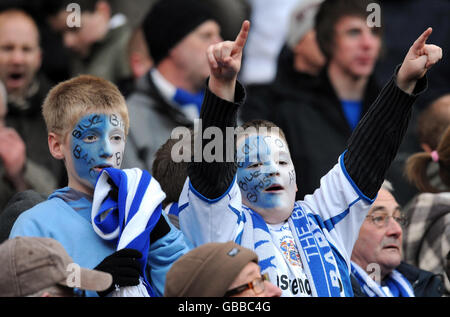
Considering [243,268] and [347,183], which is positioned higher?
[347,183]

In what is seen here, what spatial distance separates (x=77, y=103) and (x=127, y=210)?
597 millimetres

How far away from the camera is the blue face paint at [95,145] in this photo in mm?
4266

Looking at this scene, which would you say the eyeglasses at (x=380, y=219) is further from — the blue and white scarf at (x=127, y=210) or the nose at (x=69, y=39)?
the nose at (x=69, y=39)

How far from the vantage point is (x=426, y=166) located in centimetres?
589

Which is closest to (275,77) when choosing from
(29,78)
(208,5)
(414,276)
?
(208,5)

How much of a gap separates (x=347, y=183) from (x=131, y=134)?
232 cm

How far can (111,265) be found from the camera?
3.90m

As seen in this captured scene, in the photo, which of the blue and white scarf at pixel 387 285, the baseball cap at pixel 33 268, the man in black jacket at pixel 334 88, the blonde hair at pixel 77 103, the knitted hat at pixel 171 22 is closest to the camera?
the baseball cap at pixel 33 268

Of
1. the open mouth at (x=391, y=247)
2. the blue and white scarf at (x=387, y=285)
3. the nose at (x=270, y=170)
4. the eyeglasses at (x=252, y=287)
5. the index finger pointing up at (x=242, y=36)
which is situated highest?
the index finger pointing up at (x=242, y=36)

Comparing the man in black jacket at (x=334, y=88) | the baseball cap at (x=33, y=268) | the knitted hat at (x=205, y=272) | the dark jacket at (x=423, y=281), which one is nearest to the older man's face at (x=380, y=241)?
the dark jacket at (x=423, y=281)

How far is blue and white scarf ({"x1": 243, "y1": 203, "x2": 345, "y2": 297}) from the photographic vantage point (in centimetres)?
407
